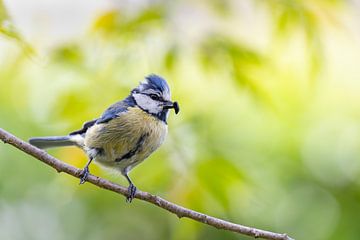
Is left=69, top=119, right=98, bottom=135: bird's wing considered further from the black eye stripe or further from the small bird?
the black eye stripe

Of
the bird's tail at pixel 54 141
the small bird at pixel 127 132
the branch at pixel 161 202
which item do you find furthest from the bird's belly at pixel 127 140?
the branch at pixel 161 202

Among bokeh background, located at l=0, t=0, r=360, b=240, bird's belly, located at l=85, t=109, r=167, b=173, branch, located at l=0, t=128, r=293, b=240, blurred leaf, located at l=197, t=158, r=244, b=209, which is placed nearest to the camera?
branch, located at l=0, t=128, r=293, b=240

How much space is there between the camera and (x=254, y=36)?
3.87 meters

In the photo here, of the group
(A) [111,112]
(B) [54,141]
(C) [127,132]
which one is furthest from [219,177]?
Result: (B) [54,141]

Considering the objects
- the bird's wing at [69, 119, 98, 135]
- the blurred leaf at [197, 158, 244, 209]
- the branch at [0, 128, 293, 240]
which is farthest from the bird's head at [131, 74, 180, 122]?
the branch at [0, 128, 293, 240]

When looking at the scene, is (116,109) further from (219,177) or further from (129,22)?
(219,177)

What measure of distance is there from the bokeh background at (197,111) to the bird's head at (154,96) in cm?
4

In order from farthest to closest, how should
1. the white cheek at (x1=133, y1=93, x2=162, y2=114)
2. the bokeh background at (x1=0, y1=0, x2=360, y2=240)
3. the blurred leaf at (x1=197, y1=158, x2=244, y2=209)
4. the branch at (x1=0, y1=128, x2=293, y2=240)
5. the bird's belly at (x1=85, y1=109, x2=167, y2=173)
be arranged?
the white cheek at (x1=133, y1=93, x2=162, y2=114) → the bird's belly at (x1=85, y1=109, x2=167, y2=173) → the bokeh background at (x1=0, y1=0, x2=360, y2=240) → the blurred leaf at (x1=197, y1=158, x2=244, y2=209) → the branch at (x1=0, y1=128, x2=293, y2=240)

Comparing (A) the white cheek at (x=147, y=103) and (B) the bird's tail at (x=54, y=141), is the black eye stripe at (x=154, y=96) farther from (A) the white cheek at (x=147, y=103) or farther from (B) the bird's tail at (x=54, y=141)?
(B) the bird's tail at (x=54, y=141)

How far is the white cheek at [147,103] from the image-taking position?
235cm

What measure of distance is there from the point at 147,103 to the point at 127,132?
0.18 meters

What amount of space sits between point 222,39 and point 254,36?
1.72 m

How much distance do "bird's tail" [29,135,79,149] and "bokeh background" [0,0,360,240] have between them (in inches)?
2.3

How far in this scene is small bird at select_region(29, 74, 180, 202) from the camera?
224 cm
